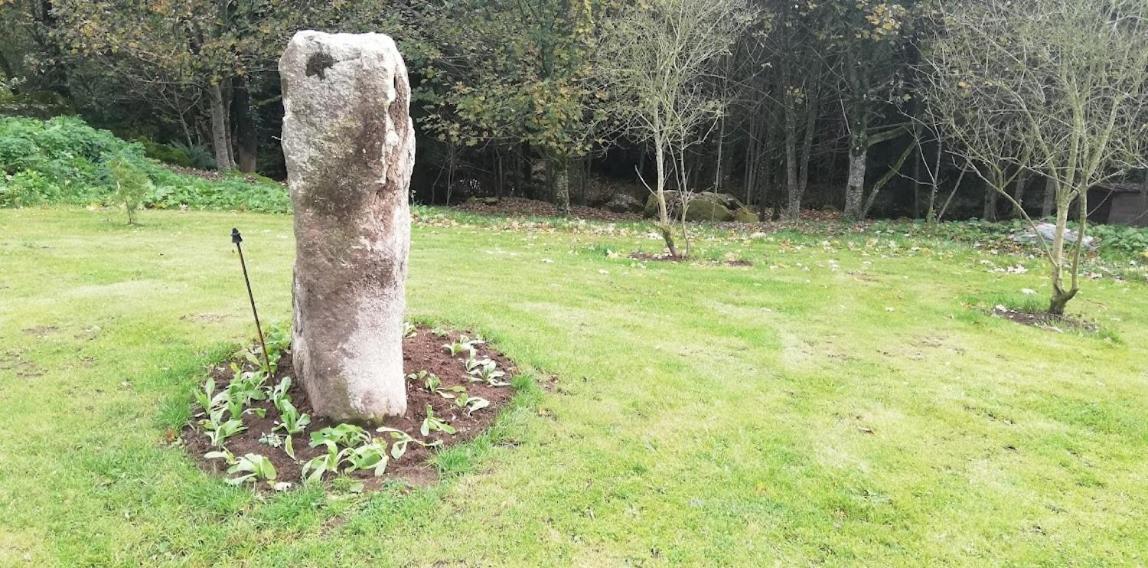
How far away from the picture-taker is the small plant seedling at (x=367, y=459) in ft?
12.8

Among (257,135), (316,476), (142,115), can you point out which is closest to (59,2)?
(142,115)

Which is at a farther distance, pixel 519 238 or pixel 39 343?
pixel 519 238

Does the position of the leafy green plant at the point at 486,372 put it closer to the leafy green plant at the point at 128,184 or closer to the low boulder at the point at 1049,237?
the leafy green plant at the point at 128,184

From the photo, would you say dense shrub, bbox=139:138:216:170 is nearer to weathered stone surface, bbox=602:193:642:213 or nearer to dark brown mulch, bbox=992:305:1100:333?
weathered stone surface, bbox=602:193:642:213

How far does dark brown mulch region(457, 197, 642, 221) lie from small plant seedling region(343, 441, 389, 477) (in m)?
16.8

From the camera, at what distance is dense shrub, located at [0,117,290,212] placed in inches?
520

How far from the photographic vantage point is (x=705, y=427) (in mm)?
4691

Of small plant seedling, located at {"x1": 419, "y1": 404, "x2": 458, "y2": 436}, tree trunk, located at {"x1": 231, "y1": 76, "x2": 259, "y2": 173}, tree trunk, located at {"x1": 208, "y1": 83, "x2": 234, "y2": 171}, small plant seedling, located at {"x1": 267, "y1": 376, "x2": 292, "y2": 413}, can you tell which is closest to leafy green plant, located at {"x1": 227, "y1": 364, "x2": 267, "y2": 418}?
small plant seedling, located at {"x1": 267, "y1": 376, "x2": 292, "y2": 413}

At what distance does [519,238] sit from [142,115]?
17.2 m

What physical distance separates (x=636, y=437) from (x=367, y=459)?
165cm

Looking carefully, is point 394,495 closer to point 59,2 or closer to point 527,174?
point 59,2

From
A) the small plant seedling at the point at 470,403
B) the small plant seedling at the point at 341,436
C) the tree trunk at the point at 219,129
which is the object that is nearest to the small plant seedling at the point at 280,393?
the small plant seedling at the point at 341,436

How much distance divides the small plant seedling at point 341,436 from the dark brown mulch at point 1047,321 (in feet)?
23.7

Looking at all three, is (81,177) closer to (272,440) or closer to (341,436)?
(272,440)
